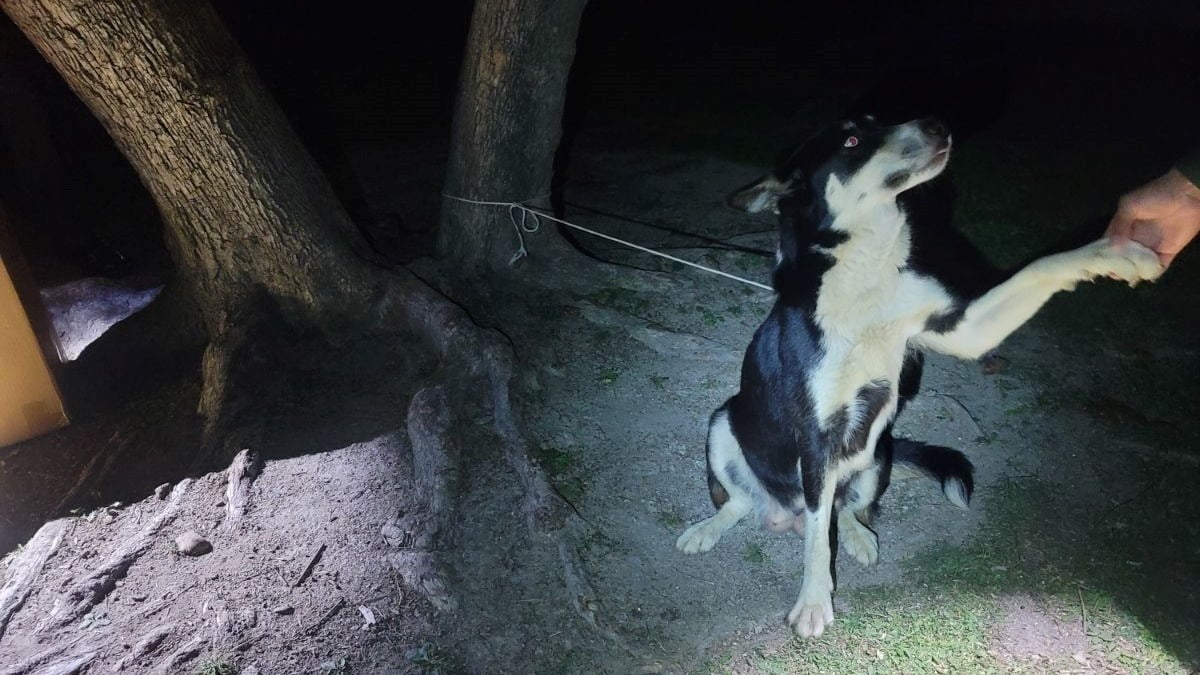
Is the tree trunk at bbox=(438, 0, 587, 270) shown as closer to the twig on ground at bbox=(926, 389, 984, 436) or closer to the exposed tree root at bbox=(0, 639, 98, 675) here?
the twig on ground at bbox=(926, 389, 984, 436)

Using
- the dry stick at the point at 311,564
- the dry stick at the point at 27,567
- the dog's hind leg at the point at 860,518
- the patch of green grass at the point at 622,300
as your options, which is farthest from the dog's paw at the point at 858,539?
the dry stick at the point at 27,567

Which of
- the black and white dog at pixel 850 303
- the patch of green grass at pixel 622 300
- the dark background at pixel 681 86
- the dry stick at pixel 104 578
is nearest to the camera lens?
the black and white dog at pixel 850 303

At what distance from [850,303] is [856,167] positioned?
1.66 feet

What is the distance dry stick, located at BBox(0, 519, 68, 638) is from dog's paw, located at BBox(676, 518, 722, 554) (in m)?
2.73

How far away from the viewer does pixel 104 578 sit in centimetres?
339

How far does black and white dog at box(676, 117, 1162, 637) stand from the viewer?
298 centimetres

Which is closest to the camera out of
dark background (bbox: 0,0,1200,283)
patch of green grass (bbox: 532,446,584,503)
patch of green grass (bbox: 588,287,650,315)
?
patch of green grass (bbox: 532,446,584,503)

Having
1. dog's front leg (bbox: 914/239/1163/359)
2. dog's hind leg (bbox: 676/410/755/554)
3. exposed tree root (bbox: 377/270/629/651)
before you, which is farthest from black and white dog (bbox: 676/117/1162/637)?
exposed tree root (bbox: 377/270/629/651)

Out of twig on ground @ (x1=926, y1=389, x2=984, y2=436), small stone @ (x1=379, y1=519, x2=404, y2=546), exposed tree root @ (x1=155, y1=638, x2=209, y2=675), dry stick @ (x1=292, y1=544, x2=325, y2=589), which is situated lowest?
exposed tree root @ (x1=155, y1=638, x2=209, y2=675)

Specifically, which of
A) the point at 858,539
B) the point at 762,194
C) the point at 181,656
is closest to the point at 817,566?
the point at 858,539

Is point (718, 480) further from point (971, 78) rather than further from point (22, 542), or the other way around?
point (971, 78)

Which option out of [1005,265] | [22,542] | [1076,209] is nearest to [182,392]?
[22,542]

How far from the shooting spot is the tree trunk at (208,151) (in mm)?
3672

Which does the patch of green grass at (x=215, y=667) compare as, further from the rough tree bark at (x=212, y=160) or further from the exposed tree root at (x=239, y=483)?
the rough tree bark at (x=212, y=160)
